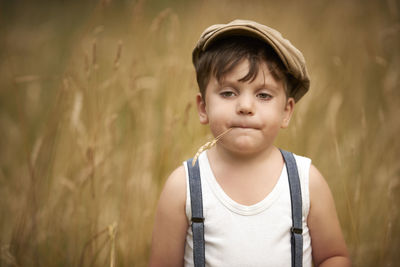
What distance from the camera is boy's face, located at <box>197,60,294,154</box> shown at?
1.44 metres

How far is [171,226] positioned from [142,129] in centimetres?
97

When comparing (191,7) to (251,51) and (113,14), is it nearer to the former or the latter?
(113,14)

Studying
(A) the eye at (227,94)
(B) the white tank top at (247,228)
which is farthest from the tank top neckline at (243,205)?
(A) the eye at (227,94)

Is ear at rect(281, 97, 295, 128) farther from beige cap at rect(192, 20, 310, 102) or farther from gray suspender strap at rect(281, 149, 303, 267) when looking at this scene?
gray suspender strap at rect(281, 149, 303, 267)

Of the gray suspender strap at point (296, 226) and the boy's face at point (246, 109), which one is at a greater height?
the boy's face at point (246, 109)

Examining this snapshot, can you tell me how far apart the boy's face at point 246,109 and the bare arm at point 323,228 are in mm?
284

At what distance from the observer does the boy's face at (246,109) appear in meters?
1.44

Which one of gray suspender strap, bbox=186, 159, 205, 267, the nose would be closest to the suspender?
gray suspender strap, bbox=186, 159, 205, 267

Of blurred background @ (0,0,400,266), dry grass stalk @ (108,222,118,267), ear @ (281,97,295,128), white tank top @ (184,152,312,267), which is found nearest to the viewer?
dry grass stalk @ (108,222,118,267)

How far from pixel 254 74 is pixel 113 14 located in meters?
2.94

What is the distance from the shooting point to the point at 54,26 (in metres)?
3.83

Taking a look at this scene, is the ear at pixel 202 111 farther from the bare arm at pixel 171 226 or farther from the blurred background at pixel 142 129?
the blurred background at pixel 142 129

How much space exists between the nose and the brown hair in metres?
0.06

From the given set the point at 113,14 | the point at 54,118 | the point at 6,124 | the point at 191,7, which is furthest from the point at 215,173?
the point at 113,14
